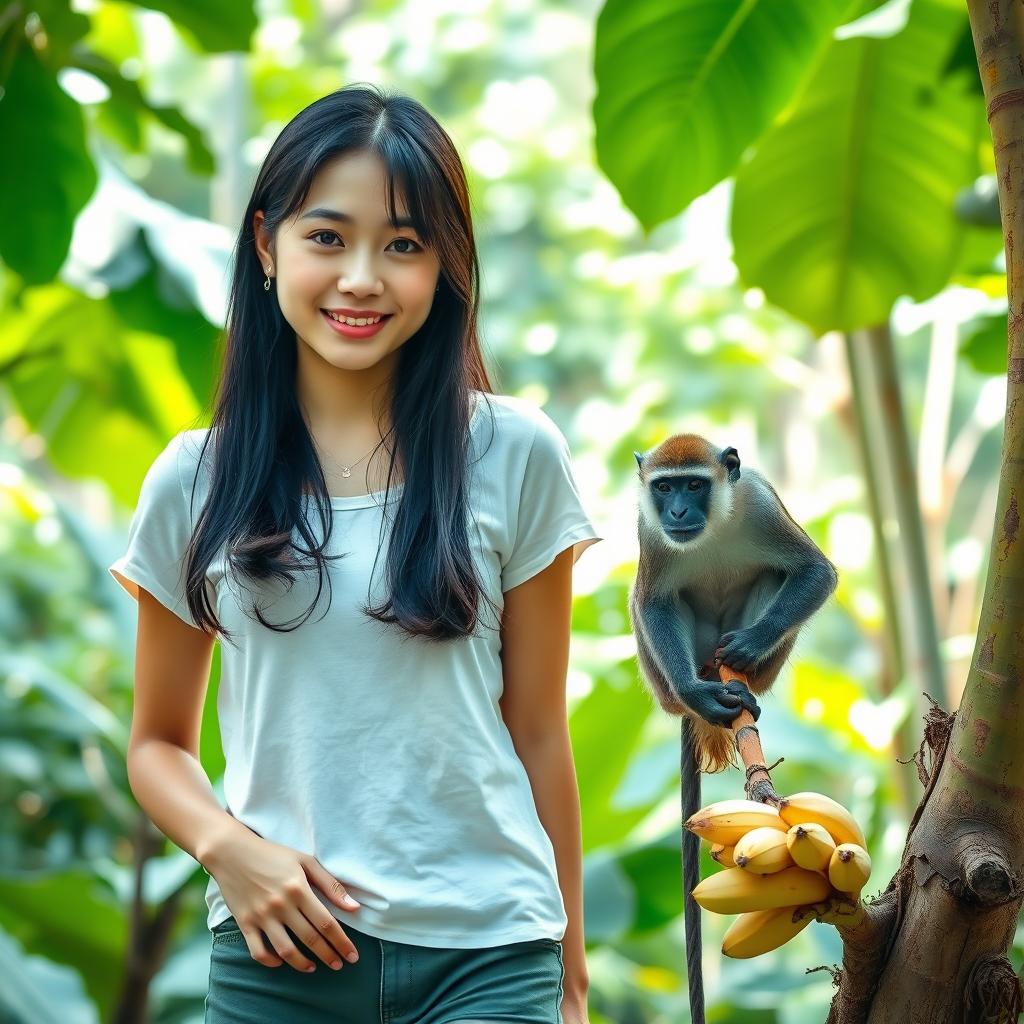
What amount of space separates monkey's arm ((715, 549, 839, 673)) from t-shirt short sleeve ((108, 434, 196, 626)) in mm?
608

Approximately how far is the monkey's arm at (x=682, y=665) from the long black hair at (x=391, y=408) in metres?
0.27

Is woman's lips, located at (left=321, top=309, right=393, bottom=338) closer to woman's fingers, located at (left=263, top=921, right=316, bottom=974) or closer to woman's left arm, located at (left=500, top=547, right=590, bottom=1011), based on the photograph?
woman's left arm, located at (left=500, top=547, right=590, bottom=1011)

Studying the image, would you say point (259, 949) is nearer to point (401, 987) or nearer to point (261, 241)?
point (401, 987)

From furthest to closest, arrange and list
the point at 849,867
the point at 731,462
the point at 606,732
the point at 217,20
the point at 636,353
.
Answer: the point at 636,353 < the point at 606,732 < the point at 217,20 < the point at 731,462 < the point at 849,867

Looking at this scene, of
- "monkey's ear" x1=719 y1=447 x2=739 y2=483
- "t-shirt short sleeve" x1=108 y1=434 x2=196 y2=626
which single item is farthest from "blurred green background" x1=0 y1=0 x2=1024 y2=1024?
"t-shirt short sleeve" x1=108 y1=434 x2=196 y2=626

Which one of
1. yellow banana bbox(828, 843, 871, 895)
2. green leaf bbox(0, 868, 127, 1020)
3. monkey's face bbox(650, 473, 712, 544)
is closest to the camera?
yellow banana bbox(828, 843, 871, 895)

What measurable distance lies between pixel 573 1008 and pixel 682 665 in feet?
1.33

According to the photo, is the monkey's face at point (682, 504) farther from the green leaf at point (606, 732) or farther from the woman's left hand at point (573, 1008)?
the green leaf at point (606, 732)

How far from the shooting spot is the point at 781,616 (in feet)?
5.07

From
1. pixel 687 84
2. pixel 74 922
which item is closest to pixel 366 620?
pixel 687 84

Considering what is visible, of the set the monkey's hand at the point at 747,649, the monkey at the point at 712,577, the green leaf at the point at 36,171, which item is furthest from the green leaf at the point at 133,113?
the monkey's hand at the point at 747,649

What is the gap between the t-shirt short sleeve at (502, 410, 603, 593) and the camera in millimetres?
1475

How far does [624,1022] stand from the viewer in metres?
5.56

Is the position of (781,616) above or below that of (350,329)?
below
